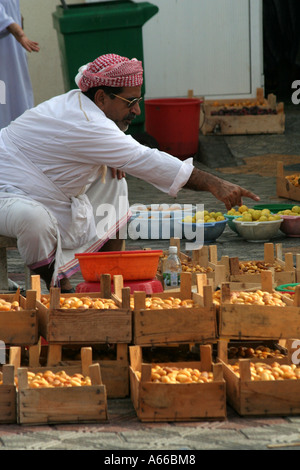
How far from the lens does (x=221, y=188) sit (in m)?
4.38

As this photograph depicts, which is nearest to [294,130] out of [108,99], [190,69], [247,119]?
[247,119]

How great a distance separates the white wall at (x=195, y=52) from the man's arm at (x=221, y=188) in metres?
6.08

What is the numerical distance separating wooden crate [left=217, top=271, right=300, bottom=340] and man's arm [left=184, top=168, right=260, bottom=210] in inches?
30.6

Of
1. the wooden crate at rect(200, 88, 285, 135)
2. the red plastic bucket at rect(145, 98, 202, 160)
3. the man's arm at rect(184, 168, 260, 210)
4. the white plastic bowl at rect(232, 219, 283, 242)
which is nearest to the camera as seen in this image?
the man's arm at rect(184, 168, 260, 210)

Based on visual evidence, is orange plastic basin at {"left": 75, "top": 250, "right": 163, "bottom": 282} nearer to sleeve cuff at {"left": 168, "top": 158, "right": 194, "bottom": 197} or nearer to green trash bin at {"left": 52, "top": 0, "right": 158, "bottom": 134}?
sleeve cuff at {"left": 168, "top": 158, "right": 194, "bottom": 197}

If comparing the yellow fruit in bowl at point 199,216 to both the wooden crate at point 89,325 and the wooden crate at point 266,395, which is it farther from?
the wooden crate at point 266,395

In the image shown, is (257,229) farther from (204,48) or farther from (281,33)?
(281,33)

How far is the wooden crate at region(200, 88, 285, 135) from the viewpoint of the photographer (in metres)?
10.2

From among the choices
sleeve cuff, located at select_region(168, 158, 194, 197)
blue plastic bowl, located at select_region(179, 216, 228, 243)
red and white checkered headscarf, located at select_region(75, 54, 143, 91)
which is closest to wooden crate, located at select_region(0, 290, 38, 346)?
sleeve cuff, located at select_region(168, 158, 194, 197)

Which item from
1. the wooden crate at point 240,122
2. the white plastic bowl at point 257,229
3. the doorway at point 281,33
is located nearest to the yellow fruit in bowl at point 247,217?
the white plastic bowl at point 257,229

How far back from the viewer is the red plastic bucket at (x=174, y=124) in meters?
9.57

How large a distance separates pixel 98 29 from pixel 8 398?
624 cm

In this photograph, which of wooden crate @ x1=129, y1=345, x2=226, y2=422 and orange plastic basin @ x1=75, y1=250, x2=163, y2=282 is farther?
orange plastic basin @ x1=75, y1=250, x2=163, y2=282
